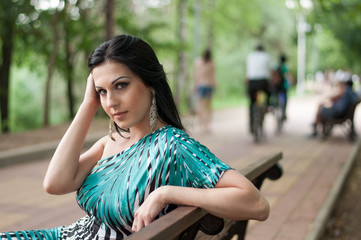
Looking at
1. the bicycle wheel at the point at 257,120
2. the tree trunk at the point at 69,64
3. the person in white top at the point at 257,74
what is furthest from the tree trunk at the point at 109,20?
the bicycle wheel at the point at 257,120

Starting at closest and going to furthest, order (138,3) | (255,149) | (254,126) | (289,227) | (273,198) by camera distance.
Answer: (289,227) < (273,198) < (255,149) < (254,126) < (138,3)

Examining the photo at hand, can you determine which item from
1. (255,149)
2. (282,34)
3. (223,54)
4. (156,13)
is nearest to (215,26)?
(156,13)

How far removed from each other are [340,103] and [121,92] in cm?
1030

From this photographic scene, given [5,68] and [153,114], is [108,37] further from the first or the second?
[153,114]

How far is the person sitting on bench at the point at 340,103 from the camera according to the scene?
11.3 meters

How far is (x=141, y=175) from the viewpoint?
1.90m

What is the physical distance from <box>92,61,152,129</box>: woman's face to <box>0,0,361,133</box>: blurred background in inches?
257

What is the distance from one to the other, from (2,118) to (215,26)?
15684mm

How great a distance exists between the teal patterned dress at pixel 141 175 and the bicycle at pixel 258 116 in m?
8.93

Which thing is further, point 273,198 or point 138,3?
point 138,3

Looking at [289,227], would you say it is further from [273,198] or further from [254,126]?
[254,126]

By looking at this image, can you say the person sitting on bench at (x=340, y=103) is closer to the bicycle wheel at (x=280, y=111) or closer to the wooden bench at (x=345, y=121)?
the wooden bench at (x=345, y=121)

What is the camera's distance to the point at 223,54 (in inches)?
1464

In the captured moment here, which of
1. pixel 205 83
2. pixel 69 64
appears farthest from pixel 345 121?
pixel 69 64
